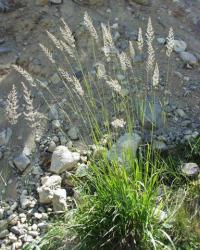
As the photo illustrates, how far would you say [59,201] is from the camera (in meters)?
4.67

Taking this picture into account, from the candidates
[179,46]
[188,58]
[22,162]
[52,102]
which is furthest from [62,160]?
[179,46]

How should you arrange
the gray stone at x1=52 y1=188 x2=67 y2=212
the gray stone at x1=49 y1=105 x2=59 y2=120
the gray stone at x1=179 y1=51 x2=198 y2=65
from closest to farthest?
the gray stone at x1=52 y1=188 x2=67 y2=212
the gray stone at x1=49 y1=105 x2=59 y2=120
the gray stone at x1=179 y1=51 x2=198 y2=65

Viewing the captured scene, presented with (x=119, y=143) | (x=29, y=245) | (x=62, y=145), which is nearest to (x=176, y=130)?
(x=119, y=143)

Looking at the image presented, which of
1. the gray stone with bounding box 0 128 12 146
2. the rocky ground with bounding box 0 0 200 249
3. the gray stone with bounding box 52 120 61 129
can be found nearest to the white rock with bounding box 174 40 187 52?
the rocky ground with bounding box 0 0 200 249

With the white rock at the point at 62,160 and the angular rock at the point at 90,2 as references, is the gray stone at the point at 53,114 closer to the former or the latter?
the white rock at the point at 62,160

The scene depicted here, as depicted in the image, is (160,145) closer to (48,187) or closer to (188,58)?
(48,187)

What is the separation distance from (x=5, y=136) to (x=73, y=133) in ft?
2.49

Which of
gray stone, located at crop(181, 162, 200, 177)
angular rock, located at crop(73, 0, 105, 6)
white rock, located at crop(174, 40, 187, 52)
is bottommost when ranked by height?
gray stone, located at crop(181, 162, 200, 177)

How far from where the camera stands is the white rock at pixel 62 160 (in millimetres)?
5000

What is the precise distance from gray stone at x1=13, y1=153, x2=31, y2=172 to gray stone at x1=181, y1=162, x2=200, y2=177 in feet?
5.17

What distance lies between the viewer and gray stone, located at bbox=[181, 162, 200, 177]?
16.0 ft

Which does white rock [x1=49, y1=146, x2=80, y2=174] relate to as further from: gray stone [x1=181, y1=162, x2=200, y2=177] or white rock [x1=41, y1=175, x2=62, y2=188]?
gray stone [x1=181, y1=162, x2=200, y2=177]

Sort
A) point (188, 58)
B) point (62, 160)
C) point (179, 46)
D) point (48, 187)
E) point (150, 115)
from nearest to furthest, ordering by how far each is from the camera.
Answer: point (48, 187) → point (62, 160) → point (150, 115) → point (188, 58) → point (179, 46)

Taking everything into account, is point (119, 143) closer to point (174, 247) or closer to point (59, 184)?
point (59, 184)
